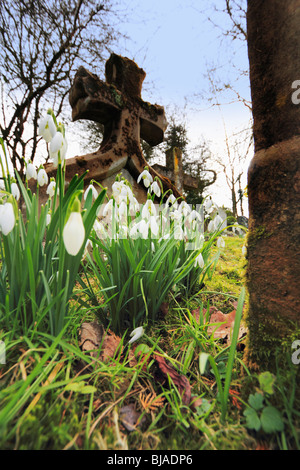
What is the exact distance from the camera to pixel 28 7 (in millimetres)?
5719

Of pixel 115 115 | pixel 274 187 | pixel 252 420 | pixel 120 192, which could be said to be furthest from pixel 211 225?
pixel 115 115

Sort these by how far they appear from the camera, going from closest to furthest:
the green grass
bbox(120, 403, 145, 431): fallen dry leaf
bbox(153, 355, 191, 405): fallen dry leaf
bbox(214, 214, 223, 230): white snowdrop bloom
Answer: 1. the green grass
2. bbox(120, 403, 145, 431): fallen dry leaf
3. bbox(153, 355, 191, 405): fallen dry leaf
4. bbox(214, 214, 223, 230): white snowdrop bloom

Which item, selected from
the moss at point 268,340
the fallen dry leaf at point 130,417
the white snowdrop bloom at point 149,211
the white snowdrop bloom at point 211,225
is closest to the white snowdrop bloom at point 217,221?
the white snowdrop bloom at point 211,225

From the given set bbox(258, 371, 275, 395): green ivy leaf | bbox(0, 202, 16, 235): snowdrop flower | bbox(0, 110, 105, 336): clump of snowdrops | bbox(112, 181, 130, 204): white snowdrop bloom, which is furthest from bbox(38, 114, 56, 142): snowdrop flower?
bbox(258, 371, 275, 395): green ivy leaf

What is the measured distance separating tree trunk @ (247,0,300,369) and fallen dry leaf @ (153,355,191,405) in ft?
0.87

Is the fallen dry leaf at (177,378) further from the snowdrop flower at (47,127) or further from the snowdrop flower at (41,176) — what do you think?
the snowdrop flower at (41,176)

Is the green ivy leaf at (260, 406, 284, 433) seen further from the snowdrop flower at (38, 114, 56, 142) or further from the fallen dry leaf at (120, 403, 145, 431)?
the snowdrop flower at (38, 114, 56, 142)

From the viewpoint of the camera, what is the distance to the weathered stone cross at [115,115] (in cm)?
267

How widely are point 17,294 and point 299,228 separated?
3.82ft

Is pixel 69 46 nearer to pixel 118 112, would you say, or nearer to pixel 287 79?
pixel 118 112

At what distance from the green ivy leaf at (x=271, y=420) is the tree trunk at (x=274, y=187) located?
0.56 ft

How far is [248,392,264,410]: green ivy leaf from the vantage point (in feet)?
→ 2.28

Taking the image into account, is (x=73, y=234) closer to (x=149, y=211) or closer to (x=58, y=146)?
(x=58, y=146)
